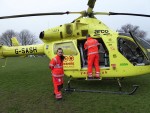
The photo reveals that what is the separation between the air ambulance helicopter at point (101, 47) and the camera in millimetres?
9477

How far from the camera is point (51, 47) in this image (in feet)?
35.5

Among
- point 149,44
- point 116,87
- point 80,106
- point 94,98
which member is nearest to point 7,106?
point 80,106

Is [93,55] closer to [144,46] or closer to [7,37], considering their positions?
[144,46]

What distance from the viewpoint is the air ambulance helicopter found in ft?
31.1

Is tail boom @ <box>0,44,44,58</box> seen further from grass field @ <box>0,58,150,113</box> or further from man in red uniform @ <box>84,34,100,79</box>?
man in red uniform @ <box>84,34,100,79</box>

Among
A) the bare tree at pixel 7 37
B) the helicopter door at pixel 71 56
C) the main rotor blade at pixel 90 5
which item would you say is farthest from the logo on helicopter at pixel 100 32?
the bare tree at pixel 7 37

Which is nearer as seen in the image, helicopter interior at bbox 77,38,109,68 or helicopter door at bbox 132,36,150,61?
helicopter door at bbox 132,36,150,61

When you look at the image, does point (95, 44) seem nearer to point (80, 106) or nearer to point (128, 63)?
point (128, 63)

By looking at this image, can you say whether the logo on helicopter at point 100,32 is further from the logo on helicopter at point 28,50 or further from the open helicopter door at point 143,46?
the logo on helicopter at point 28,50

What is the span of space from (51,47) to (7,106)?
372cm

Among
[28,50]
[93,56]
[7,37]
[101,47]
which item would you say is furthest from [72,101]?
[7,37]

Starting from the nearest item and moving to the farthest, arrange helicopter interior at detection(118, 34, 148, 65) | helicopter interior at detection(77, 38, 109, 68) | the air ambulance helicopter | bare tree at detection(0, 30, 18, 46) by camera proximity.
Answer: the air ambulance helicopter < helicopter interior at detection(118, 34, 148, 65) < helicopter interior at detection(77, 38, 109, 68) < bare tree at detection(0, 30, 18, 46)

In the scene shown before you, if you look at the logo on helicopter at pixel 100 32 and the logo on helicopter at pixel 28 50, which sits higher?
the logo on helicopter at pixel 100 32

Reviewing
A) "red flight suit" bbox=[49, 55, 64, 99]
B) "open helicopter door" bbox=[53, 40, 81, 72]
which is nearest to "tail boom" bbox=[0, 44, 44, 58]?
"open helicopter door" bbox=[53, 40, 81, 72]
